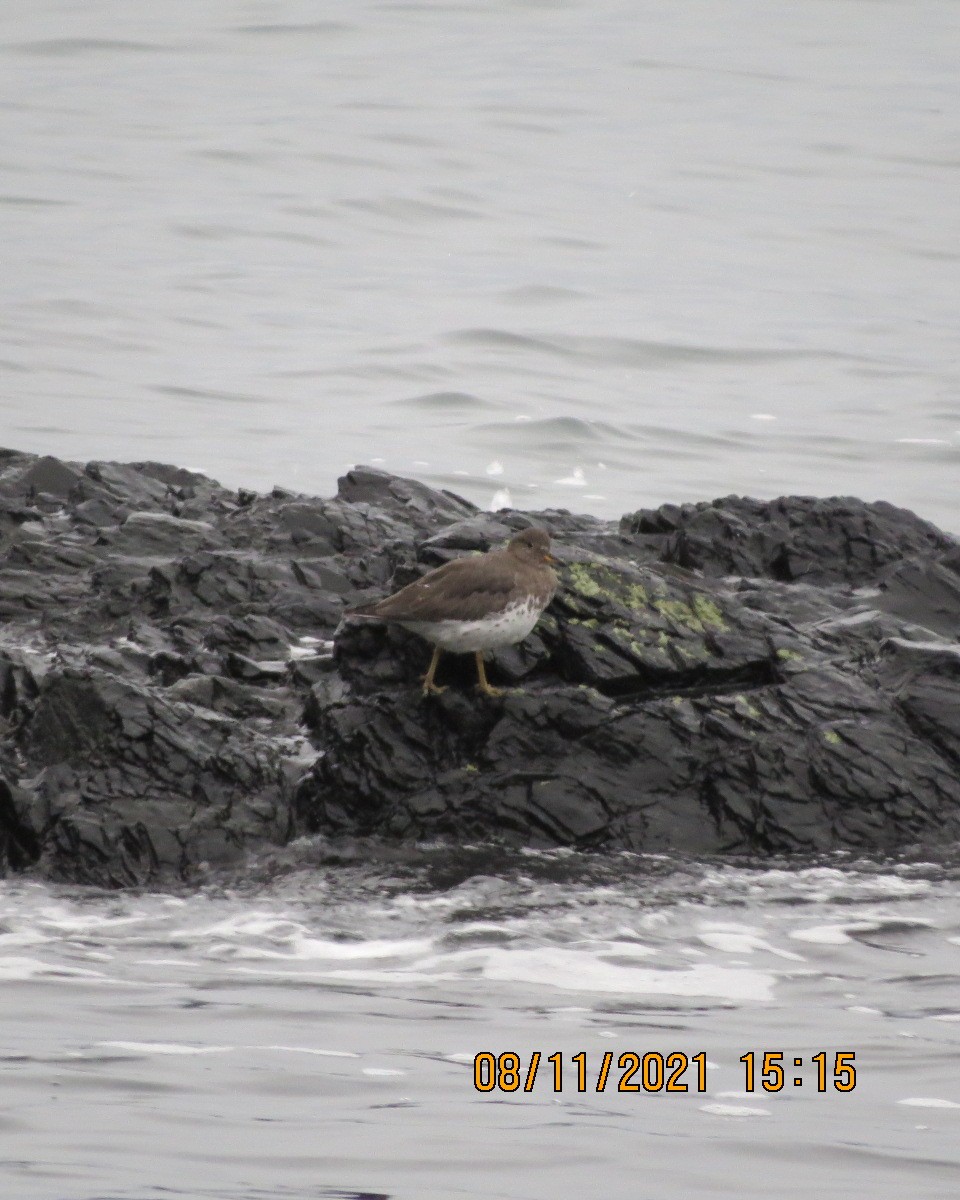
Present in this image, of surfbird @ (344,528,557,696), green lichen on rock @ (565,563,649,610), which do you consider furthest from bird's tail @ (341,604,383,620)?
green lichen on rock @ (565,563,649,610)

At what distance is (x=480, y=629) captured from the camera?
333 inches

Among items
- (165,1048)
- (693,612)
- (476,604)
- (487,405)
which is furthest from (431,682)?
(487,405)

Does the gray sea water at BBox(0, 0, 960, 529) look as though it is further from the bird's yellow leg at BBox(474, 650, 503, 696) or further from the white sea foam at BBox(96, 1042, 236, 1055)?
the white sea foam at BBox(96, 1042, 236, 1055)

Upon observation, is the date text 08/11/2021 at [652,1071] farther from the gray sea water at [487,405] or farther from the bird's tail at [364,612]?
the bird's tail at [364,612]

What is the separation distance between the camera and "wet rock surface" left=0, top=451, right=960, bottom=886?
8430mm

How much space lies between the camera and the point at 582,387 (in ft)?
85.9

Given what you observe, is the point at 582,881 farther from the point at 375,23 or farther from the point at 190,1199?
the point at 375,23

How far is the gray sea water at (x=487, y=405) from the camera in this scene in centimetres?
603

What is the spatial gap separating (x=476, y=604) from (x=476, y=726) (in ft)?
2.42

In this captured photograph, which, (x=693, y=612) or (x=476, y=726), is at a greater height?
(x=693, y=612)

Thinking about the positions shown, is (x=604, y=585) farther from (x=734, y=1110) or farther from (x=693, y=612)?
(x=734, y=1110)

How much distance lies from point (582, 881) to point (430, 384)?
18.1 meters

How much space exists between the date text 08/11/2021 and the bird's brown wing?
2553mm

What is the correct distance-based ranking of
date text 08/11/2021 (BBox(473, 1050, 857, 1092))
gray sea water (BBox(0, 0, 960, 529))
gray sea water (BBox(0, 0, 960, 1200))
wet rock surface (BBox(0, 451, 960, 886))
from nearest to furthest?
gray sea water (BBox(0, 0, 960, 1200)) < date text 08/11/2021 (BBox(473, 1050, 857, 1092)) < wet rock surface (BBox(0, 451, 960, 886)) < gray sea water (BBox(0, 0, 960, 529))
